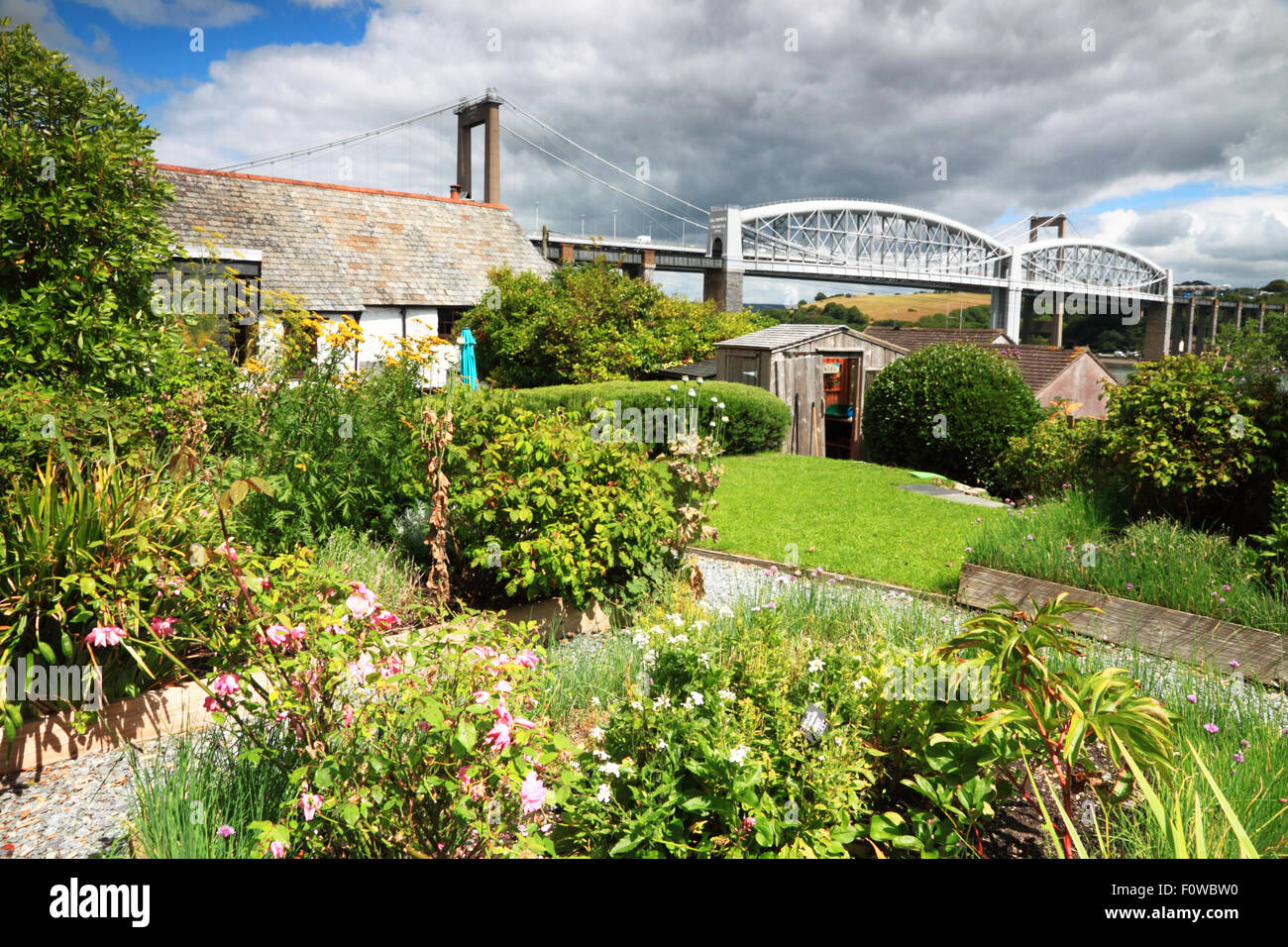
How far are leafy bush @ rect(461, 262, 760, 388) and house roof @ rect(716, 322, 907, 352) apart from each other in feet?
9.14

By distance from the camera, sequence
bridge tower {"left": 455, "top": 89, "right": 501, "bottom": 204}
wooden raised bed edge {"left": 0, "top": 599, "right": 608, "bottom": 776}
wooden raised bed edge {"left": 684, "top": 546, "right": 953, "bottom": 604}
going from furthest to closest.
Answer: bridge tower {"left": 455, "top": 89, "right": 501, "bottom": 204}
wooden raised bed edge {"left": 684, "top": 546, "right": 953, "bottom": 604}
wooden raised bed edge {"left": 0, "top": 599, "right": 608, "bottom": 776}

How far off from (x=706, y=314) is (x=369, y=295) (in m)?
9.78

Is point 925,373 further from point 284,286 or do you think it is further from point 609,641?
point 284,286

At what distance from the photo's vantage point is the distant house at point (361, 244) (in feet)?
72.2

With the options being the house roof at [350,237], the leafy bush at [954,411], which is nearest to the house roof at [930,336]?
the leafy bush at [954,411]

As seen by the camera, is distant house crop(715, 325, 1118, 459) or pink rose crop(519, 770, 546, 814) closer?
pink rose crop(519, 770, 546, 814)

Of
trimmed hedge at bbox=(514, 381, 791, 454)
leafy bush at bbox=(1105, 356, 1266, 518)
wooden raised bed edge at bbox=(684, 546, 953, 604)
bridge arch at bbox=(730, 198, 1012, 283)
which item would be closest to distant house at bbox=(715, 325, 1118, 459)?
trimmed hedge at bbox=(514, 381, 791, 454)

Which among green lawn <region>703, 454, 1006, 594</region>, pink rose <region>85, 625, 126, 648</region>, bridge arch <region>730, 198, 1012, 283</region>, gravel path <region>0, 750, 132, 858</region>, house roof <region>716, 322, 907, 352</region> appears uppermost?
bridge arch <region>730, 198, 1012, 283</region>

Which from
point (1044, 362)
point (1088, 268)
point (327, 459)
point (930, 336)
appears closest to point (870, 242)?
point (1088, 268)

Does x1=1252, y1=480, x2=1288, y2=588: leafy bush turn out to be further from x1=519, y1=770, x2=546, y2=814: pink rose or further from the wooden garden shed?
the wooden garden shed

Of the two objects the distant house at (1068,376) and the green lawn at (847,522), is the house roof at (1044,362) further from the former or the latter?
the green lawn at (847,522)

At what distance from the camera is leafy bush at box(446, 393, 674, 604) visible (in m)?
5.39
